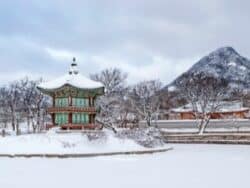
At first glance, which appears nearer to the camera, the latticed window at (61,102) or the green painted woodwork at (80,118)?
the green painted woodwork at (80,118)

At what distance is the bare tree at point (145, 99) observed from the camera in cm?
5603

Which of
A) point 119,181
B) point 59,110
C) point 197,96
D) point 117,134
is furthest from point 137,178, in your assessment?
point 197,96

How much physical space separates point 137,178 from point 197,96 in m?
37.9

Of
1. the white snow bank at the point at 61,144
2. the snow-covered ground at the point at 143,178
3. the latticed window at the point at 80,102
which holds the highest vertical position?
the latticed window at the point at 80,102

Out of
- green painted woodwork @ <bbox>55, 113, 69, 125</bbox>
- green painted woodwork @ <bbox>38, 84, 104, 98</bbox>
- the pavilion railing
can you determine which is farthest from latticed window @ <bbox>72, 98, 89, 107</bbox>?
green painted woodwork @ <bbox>55, 113, 69, 125</bbox>

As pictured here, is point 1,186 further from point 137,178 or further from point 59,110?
point 59,110

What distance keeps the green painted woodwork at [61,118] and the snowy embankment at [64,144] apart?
4.59 metres

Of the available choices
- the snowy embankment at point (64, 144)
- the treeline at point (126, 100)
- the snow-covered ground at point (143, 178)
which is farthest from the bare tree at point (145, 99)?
the snow-covered ground at point (143, 178)

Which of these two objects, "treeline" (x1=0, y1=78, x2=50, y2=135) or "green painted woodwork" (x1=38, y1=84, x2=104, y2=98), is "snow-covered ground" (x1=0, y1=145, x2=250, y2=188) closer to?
"green painted woodwork" (x1=38, y1=84, x2=104, y2=98)

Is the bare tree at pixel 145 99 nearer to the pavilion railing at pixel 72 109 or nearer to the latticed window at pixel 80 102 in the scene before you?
the latticed window at pixel 80 102

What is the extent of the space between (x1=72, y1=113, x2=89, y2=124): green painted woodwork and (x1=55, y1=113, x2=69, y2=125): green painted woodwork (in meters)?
0.58

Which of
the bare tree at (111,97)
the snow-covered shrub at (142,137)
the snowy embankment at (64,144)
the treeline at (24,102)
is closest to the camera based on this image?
the snowy embankment at (64,144)

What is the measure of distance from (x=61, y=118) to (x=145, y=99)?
2118 centimetres

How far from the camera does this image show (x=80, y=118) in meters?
38.8
